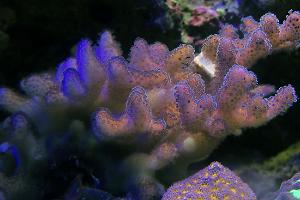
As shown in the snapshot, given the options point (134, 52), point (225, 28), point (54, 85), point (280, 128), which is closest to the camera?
point (54, 85)

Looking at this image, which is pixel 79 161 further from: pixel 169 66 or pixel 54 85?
pixel 169 66

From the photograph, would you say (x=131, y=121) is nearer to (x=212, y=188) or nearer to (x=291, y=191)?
(x=212, y=188)

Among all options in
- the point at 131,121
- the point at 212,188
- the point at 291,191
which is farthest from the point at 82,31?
the point at 291,191

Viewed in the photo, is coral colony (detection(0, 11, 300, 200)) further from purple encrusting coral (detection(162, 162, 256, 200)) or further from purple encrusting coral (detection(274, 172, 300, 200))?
purple encrusting coral (detection(274, 172, 300, 200))

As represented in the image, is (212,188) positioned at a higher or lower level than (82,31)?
lower

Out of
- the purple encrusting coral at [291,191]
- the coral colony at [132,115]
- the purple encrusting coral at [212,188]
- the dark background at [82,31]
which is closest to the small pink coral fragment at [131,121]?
the coral colony at [132,115]

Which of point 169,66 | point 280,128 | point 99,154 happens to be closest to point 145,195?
point 99,154
